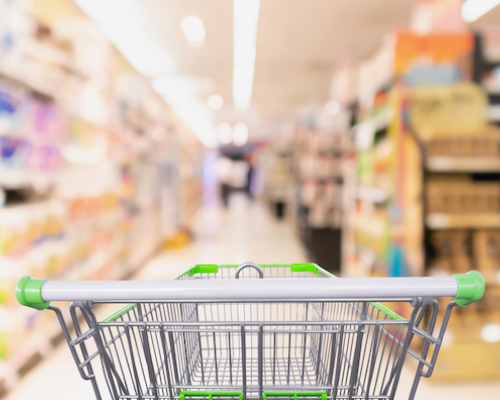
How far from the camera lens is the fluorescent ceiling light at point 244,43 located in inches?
207

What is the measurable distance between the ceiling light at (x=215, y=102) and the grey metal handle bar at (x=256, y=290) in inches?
419

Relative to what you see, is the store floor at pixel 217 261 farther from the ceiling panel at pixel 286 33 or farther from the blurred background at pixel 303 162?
the ceiling panel at pixel 286 33

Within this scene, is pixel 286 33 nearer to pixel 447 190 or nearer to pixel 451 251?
pixel 447 190

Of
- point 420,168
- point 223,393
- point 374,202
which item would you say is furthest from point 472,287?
point 374,202

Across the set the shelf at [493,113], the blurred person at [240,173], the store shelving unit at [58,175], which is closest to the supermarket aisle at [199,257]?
the store shelving unit at [58,175]

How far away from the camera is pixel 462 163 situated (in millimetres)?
2586

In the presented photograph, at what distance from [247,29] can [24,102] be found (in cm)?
427

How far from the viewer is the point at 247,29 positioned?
600 centimetres

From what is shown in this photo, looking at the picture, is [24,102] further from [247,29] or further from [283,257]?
[283,257]

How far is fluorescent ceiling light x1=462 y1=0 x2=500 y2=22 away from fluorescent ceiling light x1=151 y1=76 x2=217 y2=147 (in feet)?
18.4

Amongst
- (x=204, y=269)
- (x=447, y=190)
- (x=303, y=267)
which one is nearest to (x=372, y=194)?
(x=447, y=190)

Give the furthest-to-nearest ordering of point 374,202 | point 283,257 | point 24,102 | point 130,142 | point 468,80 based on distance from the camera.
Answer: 1. point 283,257
2. point 130,142
3. point 374,202
4. point 468,80
5. point 24,102

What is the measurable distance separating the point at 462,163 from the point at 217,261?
4.08 meters

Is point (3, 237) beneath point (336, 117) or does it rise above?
beneath
